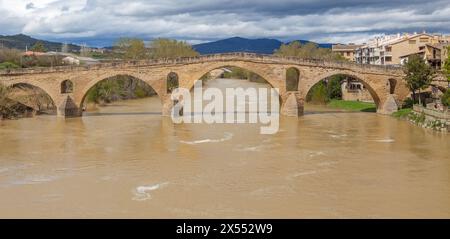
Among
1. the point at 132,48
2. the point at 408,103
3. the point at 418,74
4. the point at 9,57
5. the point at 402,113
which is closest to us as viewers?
the point at 418,74

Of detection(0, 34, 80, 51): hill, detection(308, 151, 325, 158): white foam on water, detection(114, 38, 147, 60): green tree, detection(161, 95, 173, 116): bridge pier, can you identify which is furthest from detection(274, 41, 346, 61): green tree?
detection(0, 34, 80, 51): hill

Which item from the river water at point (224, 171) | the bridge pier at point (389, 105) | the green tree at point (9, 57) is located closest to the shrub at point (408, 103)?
the bridge pier at point (389, 105)

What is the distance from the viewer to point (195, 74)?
102 ft

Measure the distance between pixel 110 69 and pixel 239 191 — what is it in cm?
1929

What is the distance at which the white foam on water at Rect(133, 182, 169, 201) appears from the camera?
12945 millimetres

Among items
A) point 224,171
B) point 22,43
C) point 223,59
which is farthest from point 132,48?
point 22,43

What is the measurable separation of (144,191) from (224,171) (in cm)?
304

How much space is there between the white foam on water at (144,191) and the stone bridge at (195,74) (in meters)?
17.1

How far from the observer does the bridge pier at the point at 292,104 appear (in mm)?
30462

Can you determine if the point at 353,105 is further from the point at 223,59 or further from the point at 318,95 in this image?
the point at 223,59

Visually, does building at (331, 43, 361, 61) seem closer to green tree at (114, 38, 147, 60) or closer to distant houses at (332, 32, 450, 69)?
distant houses at (332, 32, 450, 69)

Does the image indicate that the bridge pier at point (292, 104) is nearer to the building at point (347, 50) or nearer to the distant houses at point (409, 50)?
the distant houses at point (409, 50)

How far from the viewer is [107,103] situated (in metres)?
40.2
